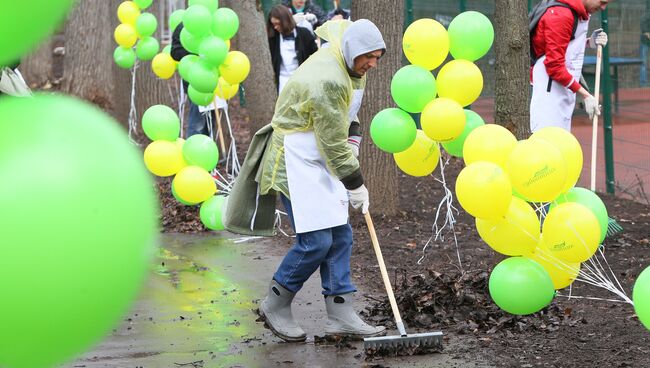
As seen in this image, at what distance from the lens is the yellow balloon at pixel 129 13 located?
11.7 m

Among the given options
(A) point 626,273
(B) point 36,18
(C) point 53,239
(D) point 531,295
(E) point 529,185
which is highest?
(B) point 36,18

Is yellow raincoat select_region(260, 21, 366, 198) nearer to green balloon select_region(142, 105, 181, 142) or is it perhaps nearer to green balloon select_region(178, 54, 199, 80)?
green balloon select_region(142, 105, 181, 142)

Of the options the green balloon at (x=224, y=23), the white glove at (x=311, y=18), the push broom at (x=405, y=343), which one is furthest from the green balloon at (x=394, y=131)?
the white glove at (x=311, y=18)

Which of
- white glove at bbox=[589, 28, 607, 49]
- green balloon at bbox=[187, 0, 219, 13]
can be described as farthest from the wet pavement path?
white glove at bbox=[589, 28, 607, 49]

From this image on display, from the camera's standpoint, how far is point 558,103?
751 centimetres

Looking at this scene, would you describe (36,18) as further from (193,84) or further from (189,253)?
(193,84)

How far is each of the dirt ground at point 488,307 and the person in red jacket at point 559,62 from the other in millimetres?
1106

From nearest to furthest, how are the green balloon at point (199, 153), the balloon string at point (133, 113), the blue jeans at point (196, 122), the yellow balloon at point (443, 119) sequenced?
the yellow balloon at point (443, 119) < the green balloon at point (199, 153) < the blue jeans at point (196, 122) < the balloon string at point (133, 113)

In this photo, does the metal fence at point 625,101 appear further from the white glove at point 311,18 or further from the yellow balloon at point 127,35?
the yellow balloon at point 127,35

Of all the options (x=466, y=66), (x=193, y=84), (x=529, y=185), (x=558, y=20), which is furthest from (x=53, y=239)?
(x=193, y=84)

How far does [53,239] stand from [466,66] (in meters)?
4.08

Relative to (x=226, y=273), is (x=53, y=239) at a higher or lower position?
higher

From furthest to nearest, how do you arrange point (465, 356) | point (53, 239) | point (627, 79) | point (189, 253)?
1. point (627, 79)
2. point (189, 253)
3. point (465, 356)
4. point (53, 239)

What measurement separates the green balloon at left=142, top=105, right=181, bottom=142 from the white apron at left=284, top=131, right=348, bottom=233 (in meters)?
2.43
